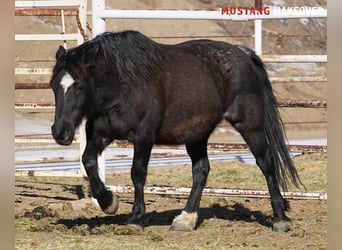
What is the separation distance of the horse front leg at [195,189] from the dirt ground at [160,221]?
98mm

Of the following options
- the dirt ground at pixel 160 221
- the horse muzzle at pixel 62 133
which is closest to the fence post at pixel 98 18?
the dirt ground at pixel 160 221

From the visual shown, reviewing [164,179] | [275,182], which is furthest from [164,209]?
[164,179]

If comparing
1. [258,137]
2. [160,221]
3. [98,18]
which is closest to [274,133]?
[258,137]

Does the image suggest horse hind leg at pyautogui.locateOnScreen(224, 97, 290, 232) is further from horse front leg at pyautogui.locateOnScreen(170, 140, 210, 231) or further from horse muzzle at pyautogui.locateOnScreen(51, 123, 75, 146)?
horse muzzle at pyautogui.locateOnScreen(51, 123, 75, 146)

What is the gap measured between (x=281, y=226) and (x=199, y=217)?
37.4 inches

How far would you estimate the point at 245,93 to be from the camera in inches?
234

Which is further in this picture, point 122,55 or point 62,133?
point 122,55

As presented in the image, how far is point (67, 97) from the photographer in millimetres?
5191

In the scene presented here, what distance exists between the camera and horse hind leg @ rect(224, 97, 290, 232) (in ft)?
19.4

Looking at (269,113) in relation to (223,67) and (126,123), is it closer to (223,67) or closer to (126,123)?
(223,67)

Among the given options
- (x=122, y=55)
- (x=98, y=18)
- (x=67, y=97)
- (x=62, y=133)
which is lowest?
(x=62, y=133)

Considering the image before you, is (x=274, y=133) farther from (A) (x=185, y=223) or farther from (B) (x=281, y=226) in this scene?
(A) (x=185, y=223)

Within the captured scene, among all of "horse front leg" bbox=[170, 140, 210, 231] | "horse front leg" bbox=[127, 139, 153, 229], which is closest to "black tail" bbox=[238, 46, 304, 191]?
"horse front leg" bbox=[170, 140, 210, 231]

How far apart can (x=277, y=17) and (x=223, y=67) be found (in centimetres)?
134
